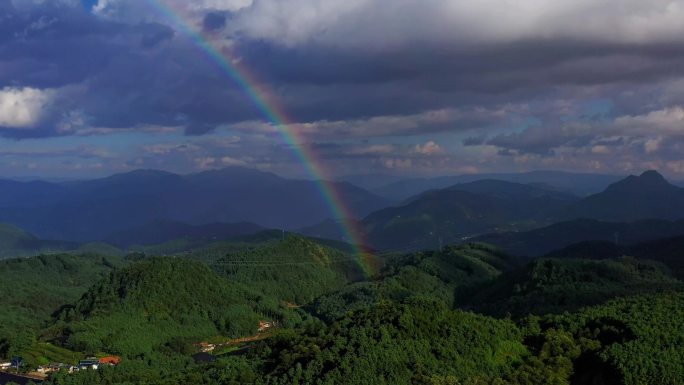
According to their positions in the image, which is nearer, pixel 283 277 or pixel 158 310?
pixel 158 310

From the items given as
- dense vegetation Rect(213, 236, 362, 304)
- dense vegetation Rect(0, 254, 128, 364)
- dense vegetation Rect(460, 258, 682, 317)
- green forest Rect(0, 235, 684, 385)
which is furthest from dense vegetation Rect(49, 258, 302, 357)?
dense vegetation Rect(460, 258, 682, 317)

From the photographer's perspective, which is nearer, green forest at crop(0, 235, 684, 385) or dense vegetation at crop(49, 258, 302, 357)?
green forest at crop(0, 235, 684, 385)

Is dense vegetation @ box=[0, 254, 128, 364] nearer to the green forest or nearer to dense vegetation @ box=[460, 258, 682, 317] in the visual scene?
the green forest

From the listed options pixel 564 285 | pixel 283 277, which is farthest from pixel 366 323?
pixel 283 277

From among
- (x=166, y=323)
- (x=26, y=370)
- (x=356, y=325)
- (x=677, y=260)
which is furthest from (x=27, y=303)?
(x=677, y=260)

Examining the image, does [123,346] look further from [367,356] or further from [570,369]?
[570,369]

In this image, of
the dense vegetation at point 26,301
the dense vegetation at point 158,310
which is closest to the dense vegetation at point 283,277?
the dense vegetation at point 158,310

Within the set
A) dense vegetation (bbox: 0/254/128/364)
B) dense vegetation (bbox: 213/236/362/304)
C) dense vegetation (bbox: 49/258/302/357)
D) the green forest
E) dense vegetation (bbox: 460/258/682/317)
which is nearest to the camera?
the green forest

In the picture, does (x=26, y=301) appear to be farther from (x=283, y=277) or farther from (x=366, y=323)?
(x=366, y=323)

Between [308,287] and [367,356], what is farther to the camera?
[308,287]
